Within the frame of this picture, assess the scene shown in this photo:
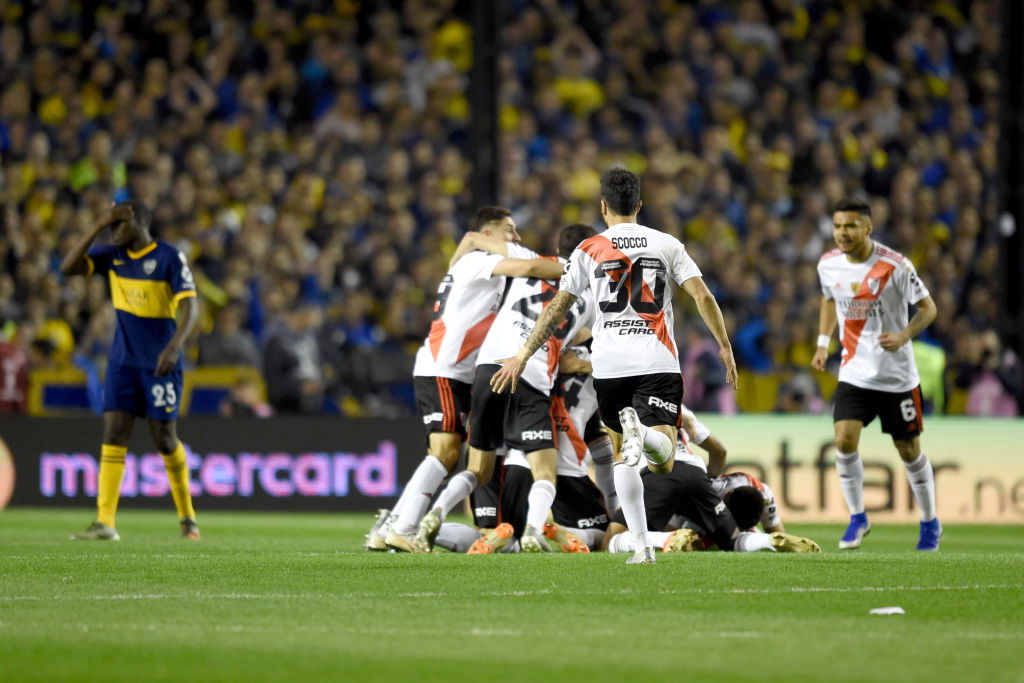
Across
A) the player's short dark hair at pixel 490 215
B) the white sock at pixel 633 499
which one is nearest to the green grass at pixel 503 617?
the white sock at pixel 633 499

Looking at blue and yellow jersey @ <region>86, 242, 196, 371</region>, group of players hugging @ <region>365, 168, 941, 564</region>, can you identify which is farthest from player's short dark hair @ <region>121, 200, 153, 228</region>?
group of players hugging @ <region>365, 168, 941, 564</region>

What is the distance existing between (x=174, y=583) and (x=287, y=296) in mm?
9241

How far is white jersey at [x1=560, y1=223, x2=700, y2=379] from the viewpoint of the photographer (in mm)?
8078

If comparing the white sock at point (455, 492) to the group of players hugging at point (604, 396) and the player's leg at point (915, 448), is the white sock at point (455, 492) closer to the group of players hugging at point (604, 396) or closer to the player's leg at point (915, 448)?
the group of players hugging at point (604, 396)

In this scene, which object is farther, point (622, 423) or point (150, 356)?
point (150, 356)

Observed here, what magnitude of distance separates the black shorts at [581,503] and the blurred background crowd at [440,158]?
19.0 feet

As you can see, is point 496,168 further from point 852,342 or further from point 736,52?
point 736,52

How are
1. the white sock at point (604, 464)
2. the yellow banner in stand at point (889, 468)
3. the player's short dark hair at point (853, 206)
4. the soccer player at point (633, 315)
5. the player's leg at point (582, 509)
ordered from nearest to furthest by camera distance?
the soccer player at point (633, 315), the player's leg at point (582, 509), the white sock at point (604, 464), the player's short dark hair at point (853, 206), the yellow banner in stand at point (889, 468)

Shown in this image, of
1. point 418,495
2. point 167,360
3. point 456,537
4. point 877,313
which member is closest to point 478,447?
point 418,495

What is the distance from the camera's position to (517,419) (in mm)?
9344

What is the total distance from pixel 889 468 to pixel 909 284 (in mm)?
3849

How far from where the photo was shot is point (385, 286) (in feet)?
56.8

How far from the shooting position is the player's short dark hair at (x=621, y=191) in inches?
320

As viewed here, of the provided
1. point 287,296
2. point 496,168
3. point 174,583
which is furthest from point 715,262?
point 174,583
